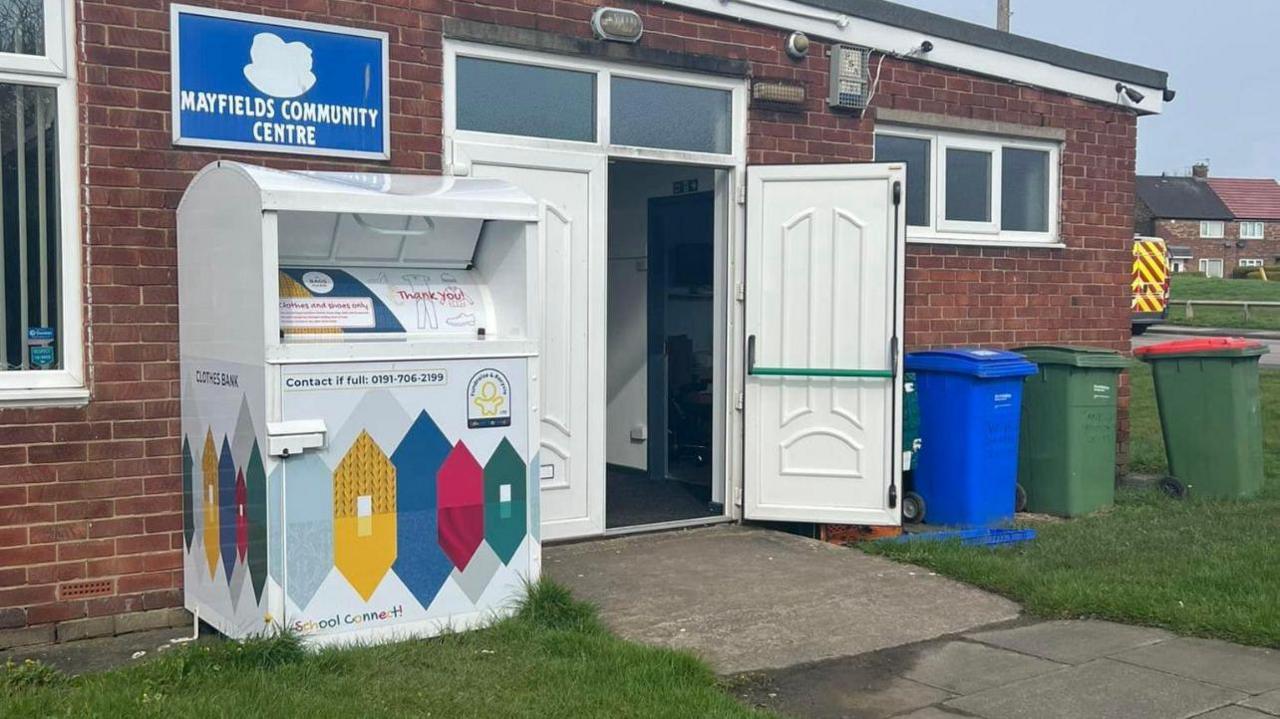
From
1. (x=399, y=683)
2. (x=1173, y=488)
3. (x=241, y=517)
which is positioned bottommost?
(x=399, y=683)

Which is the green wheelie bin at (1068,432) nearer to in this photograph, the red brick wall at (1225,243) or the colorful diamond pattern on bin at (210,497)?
the colorful diamond pattern on bin at (210,497)

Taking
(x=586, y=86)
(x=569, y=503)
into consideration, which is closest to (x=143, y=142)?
(x=586, y=86)

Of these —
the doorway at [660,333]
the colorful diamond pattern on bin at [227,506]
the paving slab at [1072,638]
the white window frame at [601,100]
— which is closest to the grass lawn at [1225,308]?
the doorway at [660,333]

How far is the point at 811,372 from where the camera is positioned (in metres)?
8.12

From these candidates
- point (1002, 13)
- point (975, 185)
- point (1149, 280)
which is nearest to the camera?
point (975, 185)

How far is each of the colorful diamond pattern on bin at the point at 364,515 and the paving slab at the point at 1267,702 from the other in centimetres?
351

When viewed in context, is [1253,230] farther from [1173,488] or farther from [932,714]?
[932,714]

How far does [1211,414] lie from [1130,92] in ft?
9.16

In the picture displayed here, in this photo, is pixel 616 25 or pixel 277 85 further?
pixel 616 25

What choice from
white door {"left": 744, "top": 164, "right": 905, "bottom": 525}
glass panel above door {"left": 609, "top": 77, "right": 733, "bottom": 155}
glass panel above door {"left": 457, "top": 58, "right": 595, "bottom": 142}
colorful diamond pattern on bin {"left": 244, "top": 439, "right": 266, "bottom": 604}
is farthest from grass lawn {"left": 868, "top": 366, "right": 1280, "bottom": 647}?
colorful diamond pattern on bin {"left": 244, "top": 439, "right": 266, "bottom": 604}

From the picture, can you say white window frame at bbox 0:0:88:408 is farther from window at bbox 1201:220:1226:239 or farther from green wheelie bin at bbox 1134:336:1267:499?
window at bbox 1201:220:1226:239

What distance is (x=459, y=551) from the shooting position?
5.69m

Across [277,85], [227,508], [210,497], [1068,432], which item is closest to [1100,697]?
[227,508]

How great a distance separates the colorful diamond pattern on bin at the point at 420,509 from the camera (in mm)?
5512
